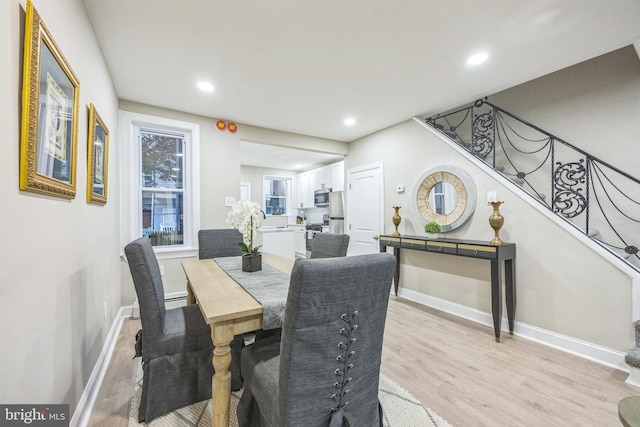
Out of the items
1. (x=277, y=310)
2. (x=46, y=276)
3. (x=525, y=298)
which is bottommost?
(x=525, y=298)

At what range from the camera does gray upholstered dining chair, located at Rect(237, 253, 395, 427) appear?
859mm

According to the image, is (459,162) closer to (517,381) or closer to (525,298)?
(525,298)

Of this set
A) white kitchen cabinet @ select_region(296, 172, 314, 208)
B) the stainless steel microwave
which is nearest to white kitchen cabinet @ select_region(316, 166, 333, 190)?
the stainless steel microwave

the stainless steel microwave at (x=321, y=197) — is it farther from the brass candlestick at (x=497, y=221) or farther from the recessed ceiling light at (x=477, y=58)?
the recessed ceiling light at (x=477, y=58)

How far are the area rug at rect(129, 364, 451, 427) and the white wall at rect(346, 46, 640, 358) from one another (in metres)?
1.73

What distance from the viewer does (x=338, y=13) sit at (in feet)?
5.62

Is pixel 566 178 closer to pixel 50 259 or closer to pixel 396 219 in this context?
pixel 396 219

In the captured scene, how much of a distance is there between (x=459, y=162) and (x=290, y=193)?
16.0ft

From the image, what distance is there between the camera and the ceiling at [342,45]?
1684mm

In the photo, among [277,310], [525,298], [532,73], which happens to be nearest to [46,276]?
[277,310]

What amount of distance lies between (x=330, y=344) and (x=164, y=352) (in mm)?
1125

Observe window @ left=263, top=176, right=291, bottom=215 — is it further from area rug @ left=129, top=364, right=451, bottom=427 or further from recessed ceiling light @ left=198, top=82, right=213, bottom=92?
area rug @ left=129, top=364, right=451, bottom=427

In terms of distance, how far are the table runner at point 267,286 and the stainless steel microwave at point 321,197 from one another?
3669 millimetres

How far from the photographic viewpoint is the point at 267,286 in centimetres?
156
